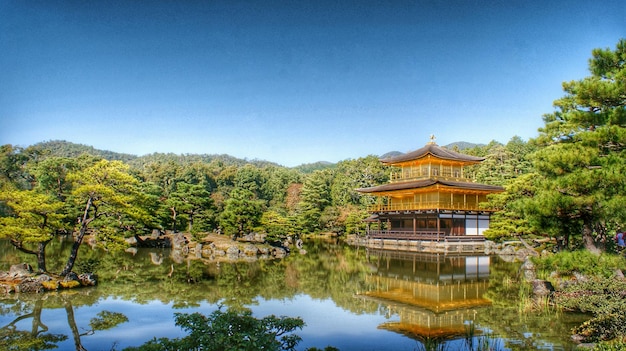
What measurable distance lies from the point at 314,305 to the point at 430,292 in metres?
3.97

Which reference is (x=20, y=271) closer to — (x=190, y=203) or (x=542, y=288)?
(x=542, y=288)

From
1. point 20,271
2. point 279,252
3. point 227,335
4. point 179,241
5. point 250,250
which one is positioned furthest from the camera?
point 179,241

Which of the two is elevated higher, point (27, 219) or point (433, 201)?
point (433, 201)

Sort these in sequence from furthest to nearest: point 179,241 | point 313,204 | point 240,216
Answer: point 313,204
point 179,241
point 240,216

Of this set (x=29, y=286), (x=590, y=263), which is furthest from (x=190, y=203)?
(x=590, y=263)

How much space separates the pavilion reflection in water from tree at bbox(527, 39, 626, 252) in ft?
9.66

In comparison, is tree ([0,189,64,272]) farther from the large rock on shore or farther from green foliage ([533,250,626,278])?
green foliage ([533,250,626,278])

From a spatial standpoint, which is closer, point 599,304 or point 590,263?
point 599,304

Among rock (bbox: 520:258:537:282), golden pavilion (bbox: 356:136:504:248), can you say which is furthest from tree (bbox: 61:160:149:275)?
golden pavilion (bbox: 356:136:504:248)

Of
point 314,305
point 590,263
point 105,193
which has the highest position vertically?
point 105,193

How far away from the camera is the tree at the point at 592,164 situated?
7.99 m

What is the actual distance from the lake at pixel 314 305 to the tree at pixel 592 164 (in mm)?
2189

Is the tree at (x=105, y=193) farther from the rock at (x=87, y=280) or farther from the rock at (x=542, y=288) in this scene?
the rock at (x=542, y=288)

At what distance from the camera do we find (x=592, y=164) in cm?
859
